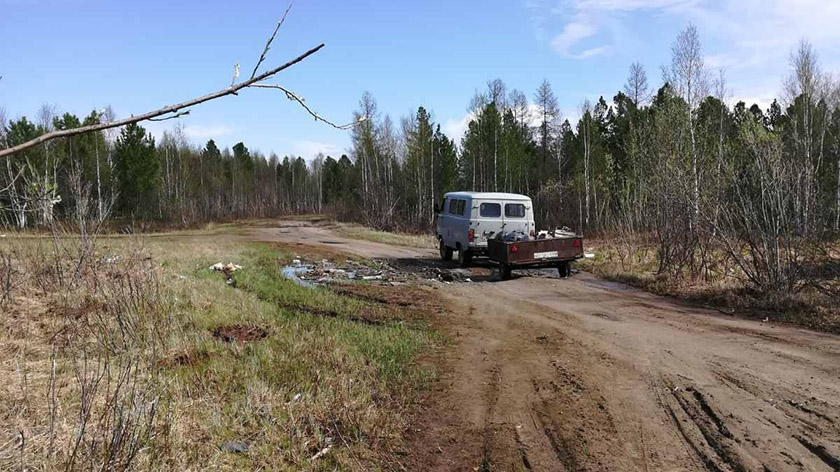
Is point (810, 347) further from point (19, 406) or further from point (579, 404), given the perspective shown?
point (19, 406)

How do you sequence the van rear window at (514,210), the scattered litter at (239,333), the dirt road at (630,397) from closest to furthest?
the dirt road at (630,397), the scattered litter at (239,333), the van rear window at (514,210)

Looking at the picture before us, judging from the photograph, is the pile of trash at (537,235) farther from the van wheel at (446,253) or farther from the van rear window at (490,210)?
the van wheel at (446,253)

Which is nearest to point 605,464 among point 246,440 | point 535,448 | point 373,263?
point 535,448

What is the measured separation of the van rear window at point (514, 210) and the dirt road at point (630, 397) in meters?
7.32

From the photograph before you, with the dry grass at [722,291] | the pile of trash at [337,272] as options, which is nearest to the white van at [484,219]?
the pile of trash at [337,272]

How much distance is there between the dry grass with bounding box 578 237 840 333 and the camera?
9.52 metres

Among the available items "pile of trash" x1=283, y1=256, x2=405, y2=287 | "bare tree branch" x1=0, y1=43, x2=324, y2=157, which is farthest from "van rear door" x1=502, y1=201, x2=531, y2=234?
"bare tree branch" x1=0, y1=43, x2=324, y2=157

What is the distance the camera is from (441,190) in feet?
156

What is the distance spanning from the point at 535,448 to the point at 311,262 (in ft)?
49.3

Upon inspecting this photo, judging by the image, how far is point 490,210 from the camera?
1656 cm

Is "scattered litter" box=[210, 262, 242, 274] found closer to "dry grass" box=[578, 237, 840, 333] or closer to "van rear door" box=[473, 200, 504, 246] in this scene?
"van rear door" box=[473, 200, 504, 246]

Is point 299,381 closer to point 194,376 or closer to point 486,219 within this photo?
point 194,376

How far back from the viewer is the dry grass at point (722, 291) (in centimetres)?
952

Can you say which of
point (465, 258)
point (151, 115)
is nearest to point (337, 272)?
point (465, 258)
